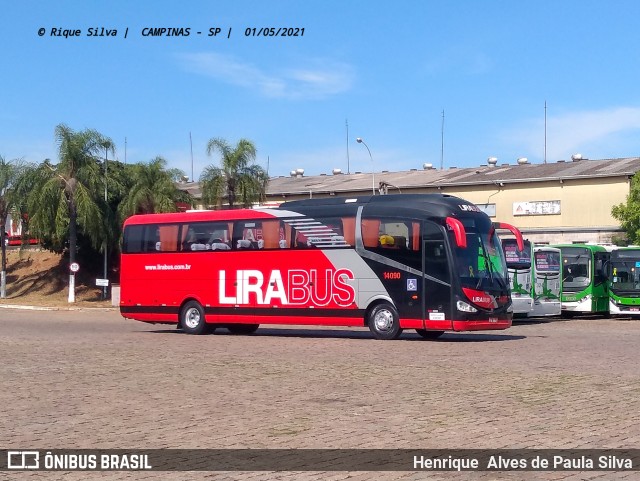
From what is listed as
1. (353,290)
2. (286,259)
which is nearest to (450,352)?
(353,290)

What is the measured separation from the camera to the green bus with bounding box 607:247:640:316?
124ft

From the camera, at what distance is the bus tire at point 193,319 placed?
2808 centimetres

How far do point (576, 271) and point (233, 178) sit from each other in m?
19.6

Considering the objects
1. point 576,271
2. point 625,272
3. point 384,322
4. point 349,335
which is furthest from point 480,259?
point 576,271

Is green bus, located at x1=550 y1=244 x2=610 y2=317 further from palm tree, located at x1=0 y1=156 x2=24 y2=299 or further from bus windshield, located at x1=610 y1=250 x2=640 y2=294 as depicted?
palm tree, located at x1=0 y1=156 x2=24 y2=299

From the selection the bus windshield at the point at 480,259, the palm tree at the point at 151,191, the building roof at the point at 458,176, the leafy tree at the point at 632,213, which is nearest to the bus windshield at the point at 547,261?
the bus windshield at the point at 480,259

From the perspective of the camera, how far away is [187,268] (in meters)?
28.3

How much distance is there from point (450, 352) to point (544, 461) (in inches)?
468

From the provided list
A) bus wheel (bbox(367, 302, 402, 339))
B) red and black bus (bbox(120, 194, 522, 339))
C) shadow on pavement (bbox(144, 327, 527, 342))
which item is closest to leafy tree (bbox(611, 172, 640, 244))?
red and black bus (bbox(120, 194, 522, 339))

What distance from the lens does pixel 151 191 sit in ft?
178

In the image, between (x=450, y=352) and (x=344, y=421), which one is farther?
(x=450, y=352)

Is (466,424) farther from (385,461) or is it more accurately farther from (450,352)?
(450,352)

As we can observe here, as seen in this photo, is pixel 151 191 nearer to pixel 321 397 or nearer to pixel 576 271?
pixel 576 271

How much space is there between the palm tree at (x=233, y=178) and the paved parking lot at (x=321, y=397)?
27.7 meters
